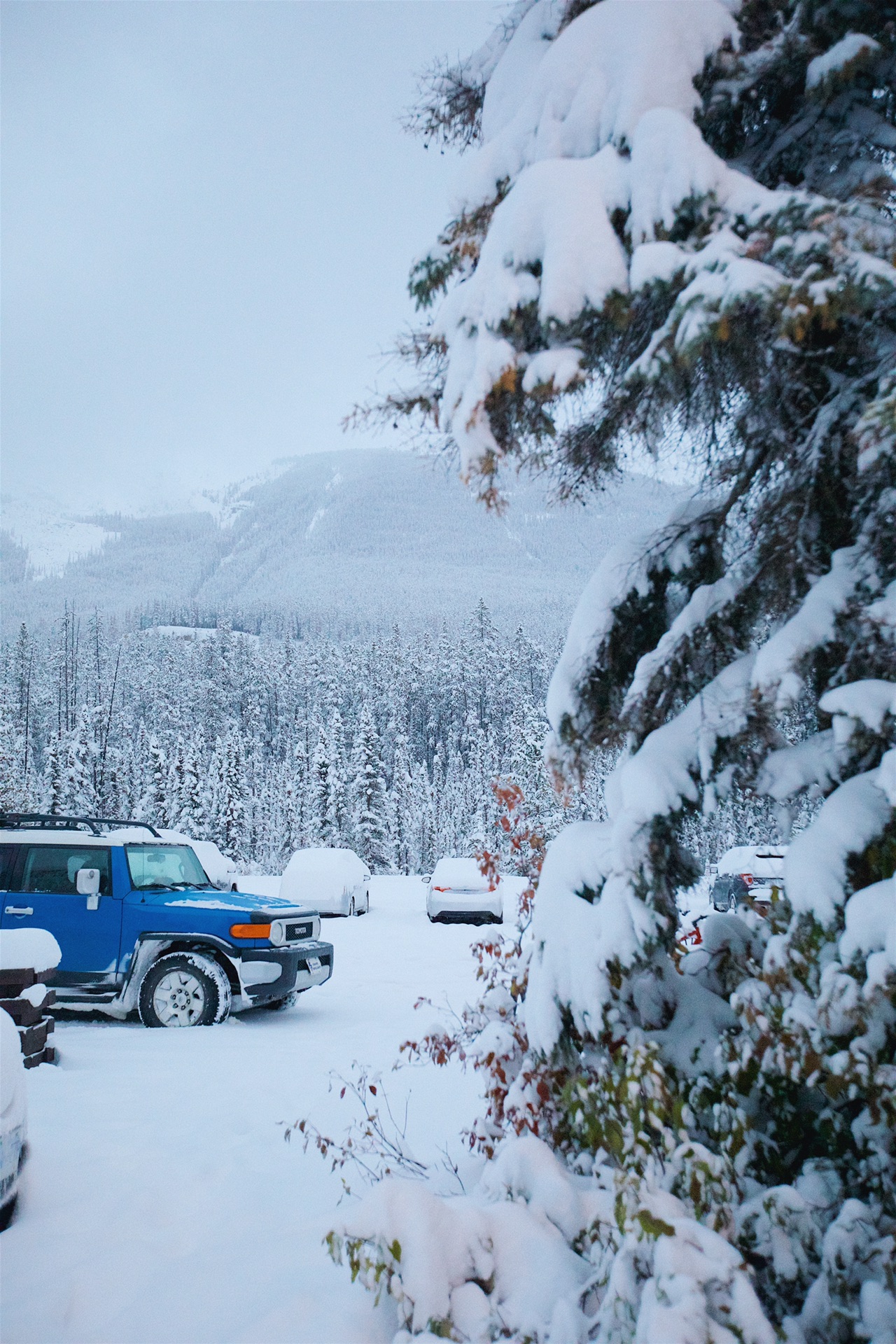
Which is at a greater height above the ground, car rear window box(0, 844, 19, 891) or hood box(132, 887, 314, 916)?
car rear window box(0, 844, 19, 891)

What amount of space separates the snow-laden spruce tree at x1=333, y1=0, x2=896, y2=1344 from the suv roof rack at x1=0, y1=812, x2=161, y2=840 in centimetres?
631

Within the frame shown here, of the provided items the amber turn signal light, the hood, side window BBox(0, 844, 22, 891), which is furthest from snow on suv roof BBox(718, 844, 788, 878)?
side window BBox(0, 844, 22, 891)

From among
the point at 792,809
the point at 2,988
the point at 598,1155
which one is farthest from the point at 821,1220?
the point at 2,988

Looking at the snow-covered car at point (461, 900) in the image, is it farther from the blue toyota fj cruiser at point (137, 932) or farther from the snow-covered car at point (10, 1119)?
the snow-covered car at point (10, 1119)

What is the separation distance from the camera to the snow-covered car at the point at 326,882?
20.3 m

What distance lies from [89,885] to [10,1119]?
14.8 ft

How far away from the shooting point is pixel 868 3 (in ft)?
10.0

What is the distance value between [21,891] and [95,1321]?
5967mm

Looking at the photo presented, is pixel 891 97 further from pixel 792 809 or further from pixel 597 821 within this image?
pixel 597 821

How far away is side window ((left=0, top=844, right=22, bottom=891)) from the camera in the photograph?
325 inches

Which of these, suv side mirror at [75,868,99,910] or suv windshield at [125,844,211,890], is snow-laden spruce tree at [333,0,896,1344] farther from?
suv windshield at [125,844,211,890]

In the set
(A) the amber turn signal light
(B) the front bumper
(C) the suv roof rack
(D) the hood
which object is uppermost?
(C) the suv roof rack

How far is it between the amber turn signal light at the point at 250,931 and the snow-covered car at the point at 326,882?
39.7 feet

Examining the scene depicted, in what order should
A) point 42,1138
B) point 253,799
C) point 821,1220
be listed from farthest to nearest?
point 253,799 < point 42,1138 < point 821,1220
